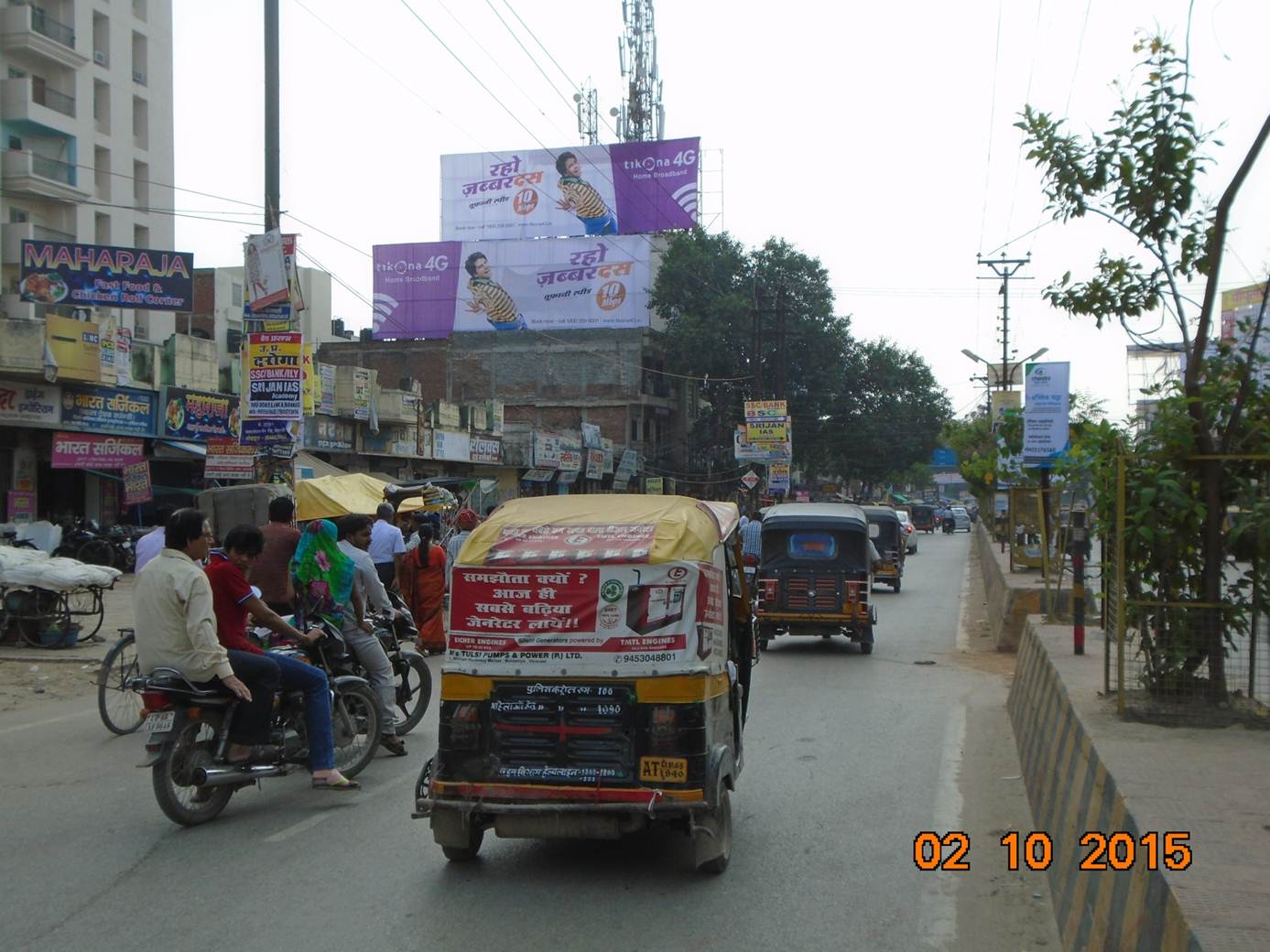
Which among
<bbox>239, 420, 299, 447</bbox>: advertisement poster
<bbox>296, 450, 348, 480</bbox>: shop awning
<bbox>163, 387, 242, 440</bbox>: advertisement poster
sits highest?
<bbox>163, 387, 242, 440</bbox>: advertisement poster

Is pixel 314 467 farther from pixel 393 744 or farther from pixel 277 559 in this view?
pixel 393 744

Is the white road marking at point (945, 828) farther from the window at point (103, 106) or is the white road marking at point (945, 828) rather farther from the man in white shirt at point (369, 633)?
the window at point (103, 106)

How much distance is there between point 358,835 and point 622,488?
154 feet

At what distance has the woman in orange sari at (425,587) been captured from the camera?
49.3 ft

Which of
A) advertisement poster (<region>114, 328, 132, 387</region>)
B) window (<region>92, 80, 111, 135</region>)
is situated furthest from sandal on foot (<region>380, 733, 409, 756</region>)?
window (<region>92, 80, 111, 135</region>)

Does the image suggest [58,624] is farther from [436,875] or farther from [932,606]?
[932,606]

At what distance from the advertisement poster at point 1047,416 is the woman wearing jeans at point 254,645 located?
9.92 m

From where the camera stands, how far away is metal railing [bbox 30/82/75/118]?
130ft

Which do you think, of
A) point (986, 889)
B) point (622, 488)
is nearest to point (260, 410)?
point (986, 889)

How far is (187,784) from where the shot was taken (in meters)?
6.95

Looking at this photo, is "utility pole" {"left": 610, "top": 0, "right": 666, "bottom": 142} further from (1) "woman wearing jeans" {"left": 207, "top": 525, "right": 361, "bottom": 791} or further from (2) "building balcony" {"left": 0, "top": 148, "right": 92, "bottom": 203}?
(1) "woman wearing jeans" {"left": 207, "top": 525, "right": 361, "bottom": 791}

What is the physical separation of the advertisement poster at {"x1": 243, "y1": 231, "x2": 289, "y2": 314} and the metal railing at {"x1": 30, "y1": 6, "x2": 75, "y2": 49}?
95.2ft

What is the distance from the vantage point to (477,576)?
20.8 ft
